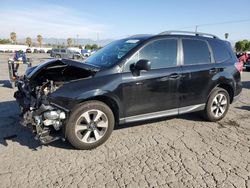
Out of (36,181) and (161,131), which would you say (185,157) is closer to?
(161,131)

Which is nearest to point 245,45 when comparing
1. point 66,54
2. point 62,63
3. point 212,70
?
point 66,54

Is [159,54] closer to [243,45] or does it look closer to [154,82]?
[154,82]

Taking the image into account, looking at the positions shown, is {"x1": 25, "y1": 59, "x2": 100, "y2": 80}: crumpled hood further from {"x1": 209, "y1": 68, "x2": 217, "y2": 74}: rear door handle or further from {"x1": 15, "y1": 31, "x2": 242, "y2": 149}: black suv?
{"x1": 209, "y1": 68, "x2": 217, "y2": 74}: rear door handle

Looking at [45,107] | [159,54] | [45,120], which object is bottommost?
[45,120]

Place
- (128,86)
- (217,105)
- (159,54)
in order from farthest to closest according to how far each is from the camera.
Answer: (217,105), (159,54), (128,86)

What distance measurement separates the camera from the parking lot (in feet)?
10.8

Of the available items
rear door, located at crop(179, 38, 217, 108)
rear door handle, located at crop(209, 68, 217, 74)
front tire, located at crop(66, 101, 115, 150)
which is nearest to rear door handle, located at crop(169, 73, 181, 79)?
rear door, located at crop(179, 38, 217, 108)

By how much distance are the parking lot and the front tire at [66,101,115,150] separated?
0.16 metres

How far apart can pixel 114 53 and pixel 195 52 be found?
168cm

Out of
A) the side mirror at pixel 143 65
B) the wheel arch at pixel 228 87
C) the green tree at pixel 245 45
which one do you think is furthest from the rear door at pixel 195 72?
the green tree at pixel 245 45

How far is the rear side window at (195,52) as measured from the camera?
507cm

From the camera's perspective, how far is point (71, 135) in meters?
3.98

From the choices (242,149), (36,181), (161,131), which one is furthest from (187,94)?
(36,181)

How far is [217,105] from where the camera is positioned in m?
5.59
